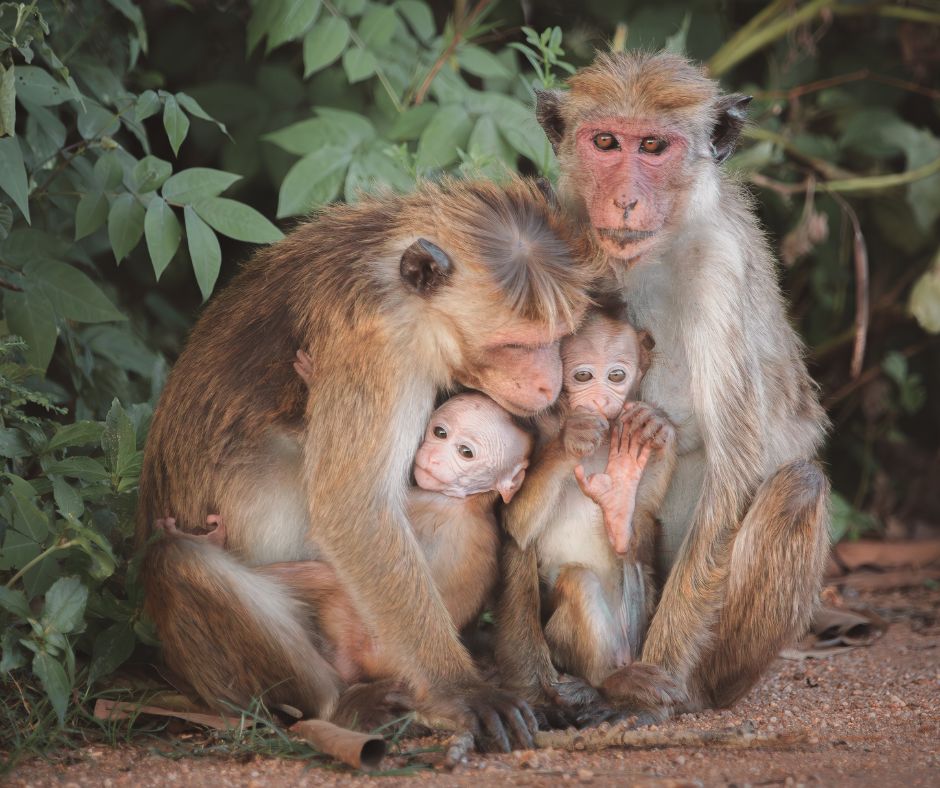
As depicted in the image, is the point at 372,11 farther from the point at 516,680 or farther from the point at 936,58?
the point at 936,58

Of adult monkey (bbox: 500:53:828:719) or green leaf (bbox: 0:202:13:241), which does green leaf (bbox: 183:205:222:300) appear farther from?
adult monkey (bbox: 500:53:828:719)

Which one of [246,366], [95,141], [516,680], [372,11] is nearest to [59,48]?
[95,141]

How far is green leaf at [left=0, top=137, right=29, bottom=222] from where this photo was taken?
4770mm

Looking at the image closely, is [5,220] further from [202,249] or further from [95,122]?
[202,249]

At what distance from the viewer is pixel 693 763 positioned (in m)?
4.02

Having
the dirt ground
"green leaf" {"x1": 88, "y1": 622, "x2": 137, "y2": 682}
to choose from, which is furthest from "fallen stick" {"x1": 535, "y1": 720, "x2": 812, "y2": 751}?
"green leaf" {"x1": 88, "y1": 622, "x2": 137, "y2": 682}

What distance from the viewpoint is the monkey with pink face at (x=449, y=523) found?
4.60 meters

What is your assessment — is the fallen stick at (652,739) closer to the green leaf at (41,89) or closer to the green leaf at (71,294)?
the green leaf at (71,294)

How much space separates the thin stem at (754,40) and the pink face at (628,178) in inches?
126

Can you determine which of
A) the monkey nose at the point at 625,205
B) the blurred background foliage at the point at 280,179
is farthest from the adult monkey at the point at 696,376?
the blurred background foliage at the point at 280,179

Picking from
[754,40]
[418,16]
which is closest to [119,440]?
[418,16]

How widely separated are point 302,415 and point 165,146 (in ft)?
13.9

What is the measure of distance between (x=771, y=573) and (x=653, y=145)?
1699mm

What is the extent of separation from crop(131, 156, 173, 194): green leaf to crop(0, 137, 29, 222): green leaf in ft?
1.57
